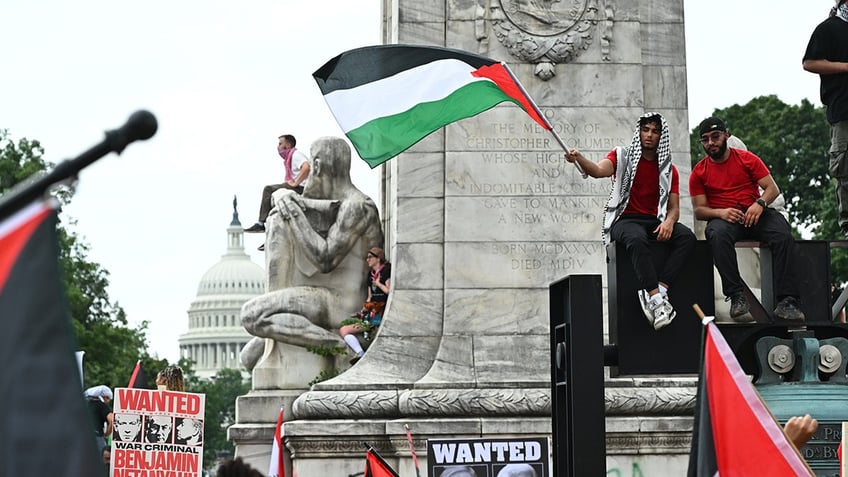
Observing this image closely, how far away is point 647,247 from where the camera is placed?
11109mm

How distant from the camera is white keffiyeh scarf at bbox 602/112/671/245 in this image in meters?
12.3

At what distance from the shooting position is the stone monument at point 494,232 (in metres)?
19.4

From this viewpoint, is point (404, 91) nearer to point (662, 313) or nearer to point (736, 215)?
point (736, 215)

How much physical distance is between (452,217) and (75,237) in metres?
40.7

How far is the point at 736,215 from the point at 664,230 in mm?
482

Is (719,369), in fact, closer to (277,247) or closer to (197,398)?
(197,398)

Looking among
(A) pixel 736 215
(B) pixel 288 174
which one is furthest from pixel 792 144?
(A) pixel 736 215

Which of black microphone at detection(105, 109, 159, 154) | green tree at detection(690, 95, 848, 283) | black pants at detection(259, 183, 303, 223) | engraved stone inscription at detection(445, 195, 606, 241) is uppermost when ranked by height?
green tree at detection(690, 95, 848, 283)

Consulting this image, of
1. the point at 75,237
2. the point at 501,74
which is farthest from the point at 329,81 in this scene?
the point at 75,237

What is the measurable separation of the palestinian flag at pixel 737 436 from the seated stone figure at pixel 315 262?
15062 millimetres

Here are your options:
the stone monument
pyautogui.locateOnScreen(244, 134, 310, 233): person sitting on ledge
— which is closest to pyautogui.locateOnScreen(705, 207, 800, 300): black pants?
the stone monument

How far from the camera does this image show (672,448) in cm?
1911

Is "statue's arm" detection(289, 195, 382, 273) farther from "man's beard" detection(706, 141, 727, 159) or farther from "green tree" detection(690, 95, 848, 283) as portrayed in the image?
"green tree" detection(690, 95, 848, 283)

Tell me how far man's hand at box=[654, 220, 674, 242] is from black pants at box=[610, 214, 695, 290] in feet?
0.11
